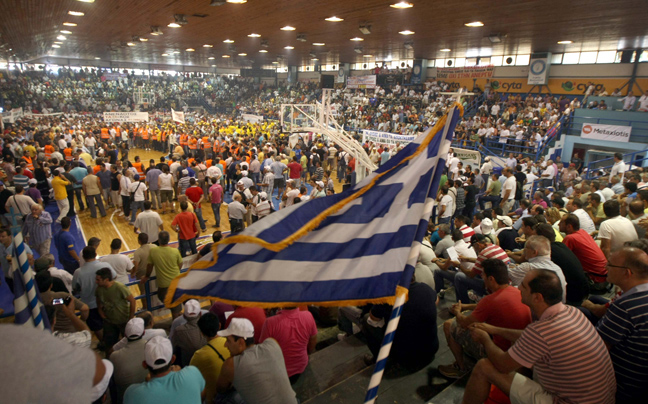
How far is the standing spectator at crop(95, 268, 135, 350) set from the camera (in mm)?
4801

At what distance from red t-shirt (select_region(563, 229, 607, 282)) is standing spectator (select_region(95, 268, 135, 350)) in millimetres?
5564

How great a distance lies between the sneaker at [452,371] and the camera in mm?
3760

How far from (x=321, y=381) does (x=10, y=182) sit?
1321 cm

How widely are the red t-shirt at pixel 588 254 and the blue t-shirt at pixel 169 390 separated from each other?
467 cm

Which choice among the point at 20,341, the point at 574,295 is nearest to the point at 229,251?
the point at 20,341

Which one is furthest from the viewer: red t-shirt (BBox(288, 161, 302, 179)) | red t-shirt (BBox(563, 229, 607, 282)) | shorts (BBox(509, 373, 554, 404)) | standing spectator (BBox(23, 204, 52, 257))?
red t-shirt (BBox(288, 161, 302, 179))

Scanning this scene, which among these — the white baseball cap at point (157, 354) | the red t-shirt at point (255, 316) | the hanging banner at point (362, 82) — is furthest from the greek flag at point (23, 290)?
the hanging banner at point (362, 82)

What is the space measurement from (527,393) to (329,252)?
163 centimetres

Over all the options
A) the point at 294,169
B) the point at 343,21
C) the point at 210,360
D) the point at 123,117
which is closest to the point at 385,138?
the point at 294,169

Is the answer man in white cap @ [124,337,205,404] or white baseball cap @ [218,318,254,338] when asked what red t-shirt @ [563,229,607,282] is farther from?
man in white cap @ [124,337,205,404]

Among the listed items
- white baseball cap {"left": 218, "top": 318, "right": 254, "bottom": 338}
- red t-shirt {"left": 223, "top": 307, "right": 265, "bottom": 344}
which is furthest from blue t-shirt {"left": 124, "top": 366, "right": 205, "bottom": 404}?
red t-shirt {"left": 223, "top": 307, "right": 265, "bottom": 344}

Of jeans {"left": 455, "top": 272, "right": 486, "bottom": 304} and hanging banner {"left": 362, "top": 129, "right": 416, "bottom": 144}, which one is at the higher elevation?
hanging banner {"left": 362, "top": 129, "right": 416, "bottom": 144}

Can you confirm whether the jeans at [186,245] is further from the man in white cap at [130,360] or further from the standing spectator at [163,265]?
the man in white cap at [130,360]

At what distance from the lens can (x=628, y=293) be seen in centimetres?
277
